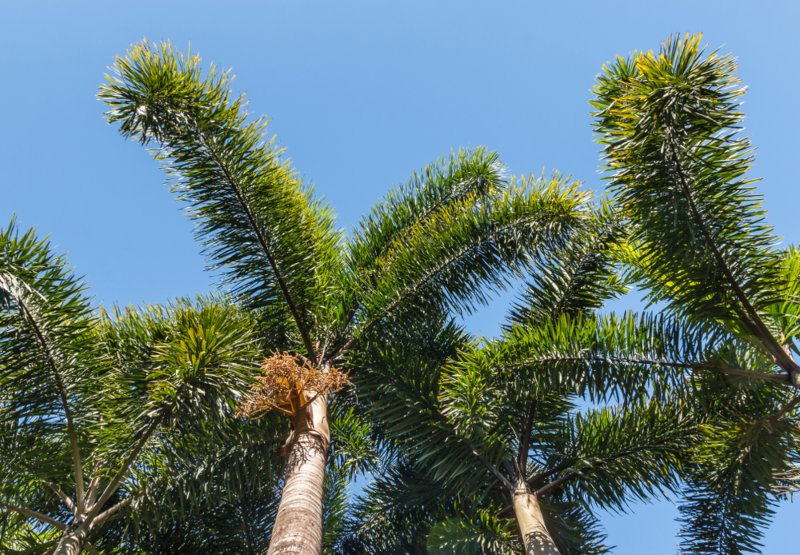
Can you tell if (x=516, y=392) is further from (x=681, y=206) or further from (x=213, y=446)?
(x=213, y=446)

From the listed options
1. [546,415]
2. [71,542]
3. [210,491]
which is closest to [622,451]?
[546,415]

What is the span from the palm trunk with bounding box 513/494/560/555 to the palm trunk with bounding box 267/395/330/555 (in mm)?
2031

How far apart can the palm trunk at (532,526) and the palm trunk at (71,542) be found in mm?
4102

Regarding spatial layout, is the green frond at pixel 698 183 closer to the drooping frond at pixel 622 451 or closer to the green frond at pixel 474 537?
the drooping frond at pixel 622 451

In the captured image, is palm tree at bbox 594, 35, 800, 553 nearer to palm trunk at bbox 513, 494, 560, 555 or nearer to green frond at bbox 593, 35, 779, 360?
green frond at bbox 593, 35, 779, 360

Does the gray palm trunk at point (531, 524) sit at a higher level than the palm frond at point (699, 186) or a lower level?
lower

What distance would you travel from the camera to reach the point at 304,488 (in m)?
6.07

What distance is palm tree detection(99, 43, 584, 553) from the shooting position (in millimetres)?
7266

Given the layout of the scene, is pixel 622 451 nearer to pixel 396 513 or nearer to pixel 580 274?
pixel 580 274

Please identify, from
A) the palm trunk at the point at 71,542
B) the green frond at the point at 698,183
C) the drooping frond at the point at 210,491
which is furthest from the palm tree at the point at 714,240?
the palm trunk at the point at 71,542

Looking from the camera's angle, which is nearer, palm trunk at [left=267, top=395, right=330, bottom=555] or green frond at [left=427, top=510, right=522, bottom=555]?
palm trunk at [left=267, top=395, right=330, bottom=555]

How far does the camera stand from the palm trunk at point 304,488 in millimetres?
5414

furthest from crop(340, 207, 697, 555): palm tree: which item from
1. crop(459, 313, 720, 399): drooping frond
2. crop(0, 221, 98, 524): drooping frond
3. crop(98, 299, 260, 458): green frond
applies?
crop(0, 221, 98, 524): drooping frond

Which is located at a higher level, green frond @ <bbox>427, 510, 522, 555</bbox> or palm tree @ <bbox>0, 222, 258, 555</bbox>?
palm tree @ <bbox>0, 222, 258, 555</bbox>
